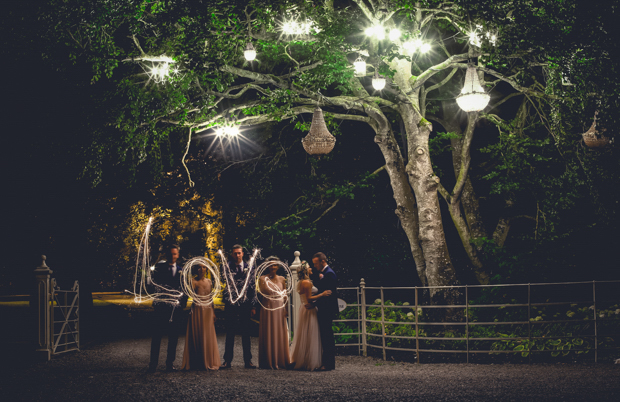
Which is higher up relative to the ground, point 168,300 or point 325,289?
point 325,289

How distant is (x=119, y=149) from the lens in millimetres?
14219

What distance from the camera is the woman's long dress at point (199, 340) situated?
9477 millimetres

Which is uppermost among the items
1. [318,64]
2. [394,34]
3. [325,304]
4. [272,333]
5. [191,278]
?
[394,34]

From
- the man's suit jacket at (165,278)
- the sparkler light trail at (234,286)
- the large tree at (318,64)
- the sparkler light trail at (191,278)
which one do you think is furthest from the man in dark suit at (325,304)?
the large tree at (318,64)

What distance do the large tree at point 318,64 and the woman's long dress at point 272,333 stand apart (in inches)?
207

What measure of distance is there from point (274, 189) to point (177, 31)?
7555 mm

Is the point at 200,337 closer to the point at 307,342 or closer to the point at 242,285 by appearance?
the point at 242,285

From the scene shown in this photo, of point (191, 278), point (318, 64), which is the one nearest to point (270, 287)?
point (191, 278)

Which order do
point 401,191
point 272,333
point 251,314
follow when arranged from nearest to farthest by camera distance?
point 251,314 < point 272,333 < point 401,191

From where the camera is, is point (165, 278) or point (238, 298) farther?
point (238, 298)

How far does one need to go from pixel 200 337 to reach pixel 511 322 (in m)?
5.08

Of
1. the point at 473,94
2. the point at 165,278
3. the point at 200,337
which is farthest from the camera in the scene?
the point at 473,94

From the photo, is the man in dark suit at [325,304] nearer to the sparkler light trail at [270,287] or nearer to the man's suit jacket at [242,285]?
the sparkler light trail at [270,287]

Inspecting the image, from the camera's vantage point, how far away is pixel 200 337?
31.1ft
